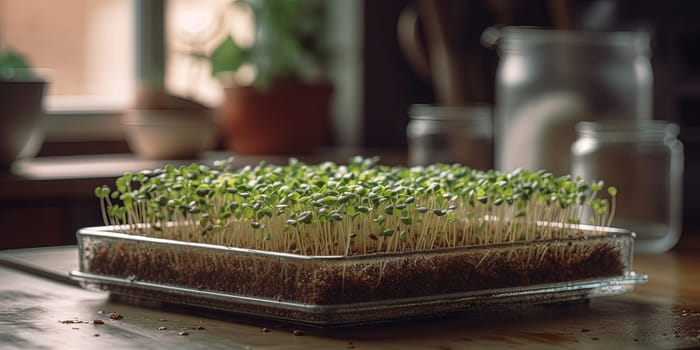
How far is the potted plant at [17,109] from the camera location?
213cm

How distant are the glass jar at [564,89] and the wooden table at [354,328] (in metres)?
0.57

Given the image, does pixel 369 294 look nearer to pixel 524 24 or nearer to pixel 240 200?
pixel 240 200

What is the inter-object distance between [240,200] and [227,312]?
0.38 ft

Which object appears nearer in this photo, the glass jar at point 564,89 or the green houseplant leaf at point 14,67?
the glass jar at point 564,89

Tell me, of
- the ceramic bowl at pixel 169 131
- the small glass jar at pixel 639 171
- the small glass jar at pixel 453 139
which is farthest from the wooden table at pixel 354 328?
the ceramic bowl at pixel 169 131

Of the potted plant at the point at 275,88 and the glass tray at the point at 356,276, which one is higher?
the potted plant at the point at 275,88

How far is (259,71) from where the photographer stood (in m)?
2.72

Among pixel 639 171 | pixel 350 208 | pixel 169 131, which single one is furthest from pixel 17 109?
pixel 350 208

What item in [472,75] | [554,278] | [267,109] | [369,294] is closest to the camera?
[369,294]

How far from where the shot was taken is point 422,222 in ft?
3.57

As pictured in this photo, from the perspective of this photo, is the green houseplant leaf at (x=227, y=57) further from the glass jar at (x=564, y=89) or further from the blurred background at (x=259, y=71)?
the glass jar at (x=564, y=89)

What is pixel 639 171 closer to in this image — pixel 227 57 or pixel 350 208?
pixel 350 208

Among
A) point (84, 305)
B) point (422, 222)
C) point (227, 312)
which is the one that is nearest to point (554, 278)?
point (422, 222)

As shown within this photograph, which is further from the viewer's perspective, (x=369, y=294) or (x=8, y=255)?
(x=8, y=255)
